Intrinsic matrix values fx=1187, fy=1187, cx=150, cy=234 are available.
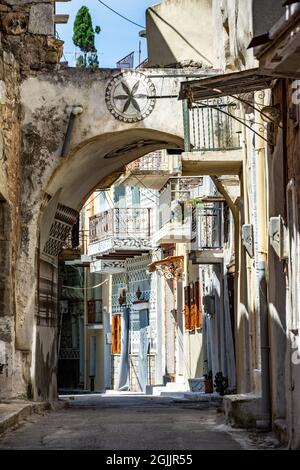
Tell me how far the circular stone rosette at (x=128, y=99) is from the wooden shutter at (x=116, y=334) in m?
23.7

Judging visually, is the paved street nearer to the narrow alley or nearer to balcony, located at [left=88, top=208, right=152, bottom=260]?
the narrow alley

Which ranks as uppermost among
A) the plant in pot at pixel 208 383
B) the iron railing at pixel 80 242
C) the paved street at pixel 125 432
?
the iron railing at pixel 80 242

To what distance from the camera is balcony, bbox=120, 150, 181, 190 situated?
122ft

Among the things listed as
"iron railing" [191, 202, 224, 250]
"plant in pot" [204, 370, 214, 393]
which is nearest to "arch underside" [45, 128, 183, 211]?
"iron railing" [191, 202, 224, 250]

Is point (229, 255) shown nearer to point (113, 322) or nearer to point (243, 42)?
point (243, 42)

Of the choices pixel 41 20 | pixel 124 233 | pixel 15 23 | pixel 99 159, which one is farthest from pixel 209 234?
pixel 124 233

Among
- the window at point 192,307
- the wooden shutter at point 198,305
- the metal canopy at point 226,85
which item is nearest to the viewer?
the metal canopy at point 226,85

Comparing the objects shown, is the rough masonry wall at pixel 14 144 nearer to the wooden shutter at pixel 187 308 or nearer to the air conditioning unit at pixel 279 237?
the air conditioning unit at pixel 279 237

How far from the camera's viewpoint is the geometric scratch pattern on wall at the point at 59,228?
886 inches

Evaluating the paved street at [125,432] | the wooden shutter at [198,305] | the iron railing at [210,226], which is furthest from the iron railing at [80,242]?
the paved street at [125,432]

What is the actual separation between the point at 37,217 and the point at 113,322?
2457 centimetres

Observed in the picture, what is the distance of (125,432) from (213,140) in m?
8.15

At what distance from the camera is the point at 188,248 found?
34.3 meters
